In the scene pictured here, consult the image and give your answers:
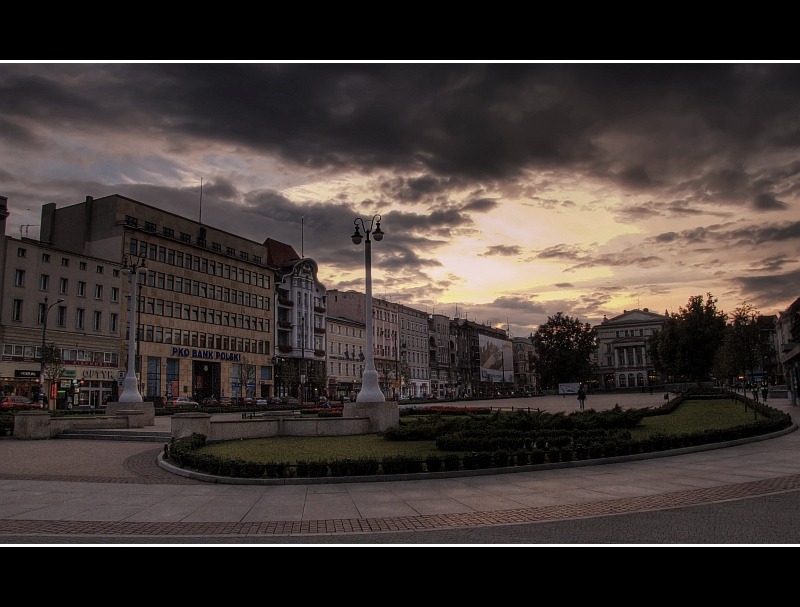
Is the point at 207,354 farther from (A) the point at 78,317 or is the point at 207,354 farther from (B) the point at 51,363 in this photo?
(B) the point at 51,363

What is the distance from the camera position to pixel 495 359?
156750 mm

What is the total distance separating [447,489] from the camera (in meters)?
13.3

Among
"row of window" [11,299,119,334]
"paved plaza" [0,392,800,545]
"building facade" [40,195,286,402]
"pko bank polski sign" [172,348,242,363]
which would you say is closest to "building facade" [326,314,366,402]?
"building facade" [40,195,286,402]

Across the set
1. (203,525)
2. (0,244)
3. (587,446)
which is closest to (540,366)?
(0,244)

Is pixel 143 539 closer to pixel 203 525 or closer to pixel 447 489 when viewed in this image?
pixel 203 525

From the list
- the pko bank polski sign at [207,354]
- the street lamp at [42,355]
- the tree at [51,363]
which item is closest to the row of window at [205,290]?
the pko bank polski sign at [207,354]

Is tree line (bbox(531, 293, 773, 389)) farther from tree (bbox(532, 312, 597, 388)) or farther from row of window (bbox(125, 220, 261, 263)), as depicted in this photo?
row of window (bbox(125, 220, 261, 263))

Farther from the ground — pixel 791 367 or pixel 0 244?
pixel 0 244

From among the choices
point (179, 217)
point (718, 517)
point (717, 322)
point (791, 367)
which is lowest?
point (718, 517)

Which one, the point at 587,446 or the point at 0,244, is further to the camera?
the point at 0,244

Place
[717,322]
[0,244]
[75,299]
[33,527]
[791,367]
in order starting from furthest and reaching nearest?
[717,322] → [75,299] → [0,244] → [791,367] → [33,527]

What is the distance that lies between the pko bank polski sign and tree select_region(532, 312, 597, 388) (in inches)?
2709

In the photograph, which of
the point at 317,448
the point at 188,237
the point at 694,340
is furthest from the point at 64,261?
the point at 694,340

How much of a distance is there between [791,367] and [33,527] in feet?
170
